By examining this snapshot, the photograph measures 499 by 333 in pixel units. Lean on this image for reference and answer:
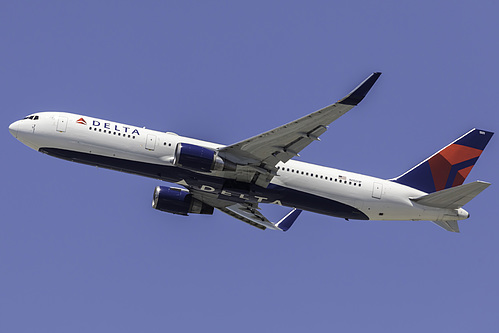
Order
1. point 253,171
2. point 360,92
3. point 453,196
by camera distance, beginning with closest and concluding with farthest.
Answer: point 360,92 < point 253,171 < point 453,196

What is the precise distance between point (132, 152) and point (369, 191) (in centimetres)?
1561

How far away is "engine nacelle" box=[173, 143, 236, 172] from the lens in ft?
146

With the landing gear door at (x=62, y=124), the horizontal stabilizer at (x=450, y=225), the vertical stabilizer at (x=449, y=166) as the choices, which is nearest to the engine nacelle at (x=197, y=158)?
the landing gear door at (x=62, y=124)

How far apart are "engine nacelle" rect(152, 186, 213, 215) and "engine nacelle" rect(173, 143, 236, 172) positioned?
737 cm

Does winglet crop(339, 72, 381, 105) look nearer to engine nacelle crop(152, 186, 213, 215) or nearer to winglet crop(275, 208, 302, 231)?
engine nacelle crop(152, 186, 213, 215)

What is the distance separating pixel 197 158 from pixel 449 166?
19191mm

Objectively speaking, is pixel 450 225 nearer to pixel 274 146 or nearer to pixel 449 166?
pixel 449 166

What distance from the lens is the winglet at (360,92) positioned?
40094mm

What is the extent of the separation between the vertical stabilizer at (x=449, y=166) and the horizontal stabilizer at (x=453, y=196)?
203 centimetres

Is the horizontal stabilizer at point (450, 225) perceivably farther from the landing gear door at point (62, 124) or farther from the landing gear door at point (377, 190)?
the landing gear door at point (62, 124)

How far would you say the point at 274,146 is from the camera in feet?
149

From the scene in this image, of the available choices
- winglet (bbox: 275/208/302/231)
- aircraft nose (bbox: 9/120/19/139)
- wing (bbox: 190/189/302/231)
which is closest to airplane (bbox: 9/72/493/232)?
aircraft nose (bbox: 9/120/19/139)

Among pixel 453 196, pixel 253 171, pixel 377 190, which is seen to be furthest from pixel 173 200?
pixel 453 196

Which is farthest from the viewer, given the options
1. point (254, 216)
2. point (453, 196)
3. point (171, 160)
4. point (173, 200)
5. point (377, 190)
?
point (254, 216)
